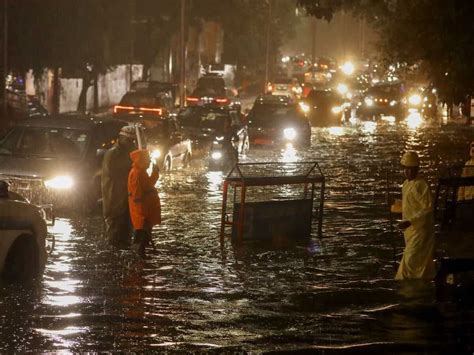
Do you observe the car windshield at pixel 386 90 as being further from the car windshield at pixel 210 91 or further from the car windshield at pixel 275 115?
the car windshield at pixel 275 115

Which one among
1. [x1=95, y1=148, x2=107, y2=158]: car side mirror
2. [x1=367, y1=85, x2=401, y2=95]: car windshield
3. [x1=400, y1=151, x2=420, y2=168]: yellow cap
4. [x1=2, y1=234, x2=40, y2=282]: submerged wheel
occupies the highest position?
[x1=367, y1=85, x2=401, y2=95]: car windshield

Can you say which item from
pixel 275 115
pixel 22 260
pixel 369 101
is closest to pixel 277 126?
pixel 275 115

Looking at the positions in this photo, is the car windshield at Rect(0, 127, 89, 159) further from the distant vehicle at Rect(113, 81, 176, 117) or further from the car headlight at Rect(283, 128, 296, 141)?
the car headlight at Rect(283, 128, 296, 141)

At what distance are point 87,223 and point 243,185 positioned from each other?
3756 mm

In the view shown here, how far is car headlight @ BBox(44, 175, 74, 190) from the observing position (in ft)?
61.9

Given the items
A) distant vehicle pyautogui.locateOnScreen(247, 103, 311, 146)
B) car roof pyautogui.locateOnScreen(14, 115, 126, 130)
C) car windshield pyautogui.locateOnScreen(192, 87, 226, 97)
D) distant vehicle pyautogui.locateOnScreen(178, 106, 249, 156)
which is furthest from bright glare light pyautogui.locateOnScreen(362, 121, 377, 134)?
car roof pyautogui.locateOnScreen(14, 115, 126, 130)

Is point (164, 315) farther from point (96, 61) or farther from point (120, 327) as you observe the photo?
Answer: point (96, 61)

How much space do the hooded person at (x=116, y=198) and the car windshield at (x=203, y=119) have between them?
54.2ft

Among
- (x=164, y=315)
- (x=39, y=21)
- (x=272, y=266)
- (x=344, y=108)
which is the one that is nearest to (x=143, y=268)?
(x=272, y=266)

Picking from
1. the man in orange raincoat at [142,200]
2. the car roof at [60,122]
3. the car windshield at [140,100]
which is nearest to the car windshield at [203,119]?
the car windshield at [140,100]

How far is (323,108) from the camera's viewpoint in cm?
5444

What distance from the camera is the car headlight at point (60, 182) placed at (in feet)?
61.9

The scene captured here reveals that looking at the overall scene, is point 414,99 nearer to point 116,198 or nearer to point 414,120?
point 414,120

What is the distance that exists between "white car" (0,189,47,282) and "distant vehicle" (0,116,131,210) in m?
5.86
